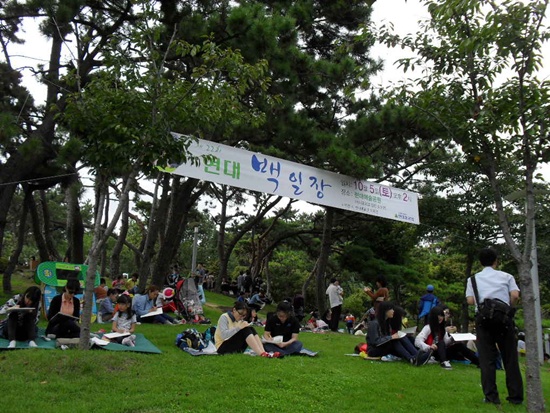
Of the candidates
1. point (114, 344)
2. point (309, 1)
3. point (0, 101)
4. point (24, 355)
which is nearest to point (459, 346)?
point (114, 344)

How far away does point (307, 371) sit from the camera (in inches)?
239

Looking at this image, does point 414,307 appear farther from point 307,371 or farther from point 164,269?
point 307,371

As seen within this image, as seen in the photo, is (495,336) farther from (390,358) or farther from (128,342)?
(128,342)

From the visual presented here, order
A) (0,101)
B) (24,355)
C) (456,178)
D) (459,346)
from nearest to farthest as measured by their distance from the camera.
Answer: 1. (24,355)
2. (459,346)
3. (0,101)
4. (456,178)

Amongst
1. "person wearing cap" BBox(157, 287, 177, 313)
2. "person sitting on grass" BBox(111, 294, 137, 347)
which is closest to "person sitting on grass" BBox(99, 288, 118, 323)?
"person wearing cap" BBox(157, 287, 177, 313)

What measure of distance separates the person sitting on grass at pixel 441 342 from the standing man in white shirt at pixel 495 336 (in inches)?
89.6

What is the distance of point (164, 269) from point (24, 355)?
26.2 ft

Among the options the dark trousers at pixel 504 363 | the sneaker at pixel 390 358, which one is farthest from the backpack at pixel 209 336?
the dark trousers at pixel 504 363

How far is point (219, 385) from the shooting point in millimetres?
5270

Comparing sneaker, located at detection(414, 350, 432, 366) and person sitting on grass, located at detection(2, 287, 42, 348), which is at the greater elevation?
person sitting on grass, located at detection(2, 287, 42, 348)

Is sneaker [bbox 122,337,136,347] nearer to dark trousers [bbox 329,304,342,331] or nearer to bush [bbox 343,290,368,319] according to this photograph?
dark trousers [bbox 329,304,342,331]

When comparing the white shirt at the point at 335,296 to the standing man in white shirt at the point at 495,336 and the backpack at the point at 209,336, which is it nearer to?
the backpack at the point at 209,336

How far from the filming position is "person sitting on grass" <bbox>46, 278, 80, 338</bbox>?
7.16 m

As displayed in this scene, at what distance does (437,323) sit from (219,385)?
378cm
